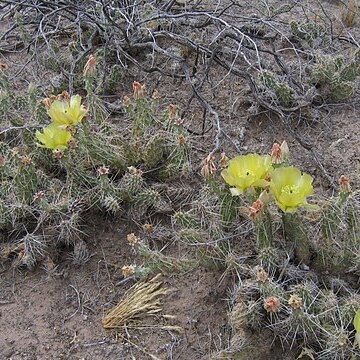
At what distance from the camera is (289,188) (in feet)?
7.73

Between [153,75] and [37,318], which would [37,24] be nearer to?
[153,75]

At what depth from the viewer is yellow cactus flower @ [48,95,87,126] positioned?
2846 millimetres

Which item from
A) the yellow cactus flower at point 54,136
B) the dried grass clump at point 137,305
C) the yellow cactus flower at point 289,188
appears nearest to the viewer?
the yellow cactus flower at point 289,188

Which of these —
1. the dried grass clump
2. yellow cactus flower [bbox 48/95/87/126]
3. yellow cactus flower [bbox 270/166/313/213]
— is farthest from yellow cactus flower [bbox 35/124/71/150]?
yellow cactus flower [bbox 270/166/313/213]

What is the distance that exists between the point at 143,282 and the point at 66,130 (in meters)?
0.76

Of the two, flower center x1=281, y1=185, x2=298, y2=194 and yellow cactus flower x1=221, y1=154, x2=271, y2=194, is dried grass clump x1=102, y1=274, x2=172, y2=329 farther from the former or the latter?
flower center x1=281, y1=185, x2=298, y2=194

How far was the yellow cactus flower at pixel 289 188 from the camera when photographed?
2.33m

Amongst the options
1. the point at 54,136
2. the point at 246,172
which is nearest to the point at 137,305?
the point at 246,172

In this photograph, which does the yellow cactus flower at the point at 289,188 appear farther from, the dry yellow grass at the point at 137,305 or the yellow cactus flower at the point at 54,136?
the yellow cactus flower at the point at 54,136

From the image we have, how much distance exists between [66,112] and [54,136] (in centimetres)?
12

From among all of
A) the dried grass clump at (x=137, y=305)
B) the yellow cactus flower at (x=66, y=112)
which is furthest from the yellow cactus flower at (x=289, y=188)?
the yellow cactus flower at (x=66, y=112)

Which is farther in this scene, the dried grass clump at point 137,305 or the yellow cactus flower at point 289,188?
the dried grass clump at point 137,305

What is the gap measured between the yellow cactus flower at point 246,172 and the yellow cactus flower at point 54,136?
825mm

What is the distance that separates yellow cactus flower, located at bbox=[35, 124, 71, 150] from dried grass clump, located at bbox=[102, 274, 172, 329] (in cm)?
73
